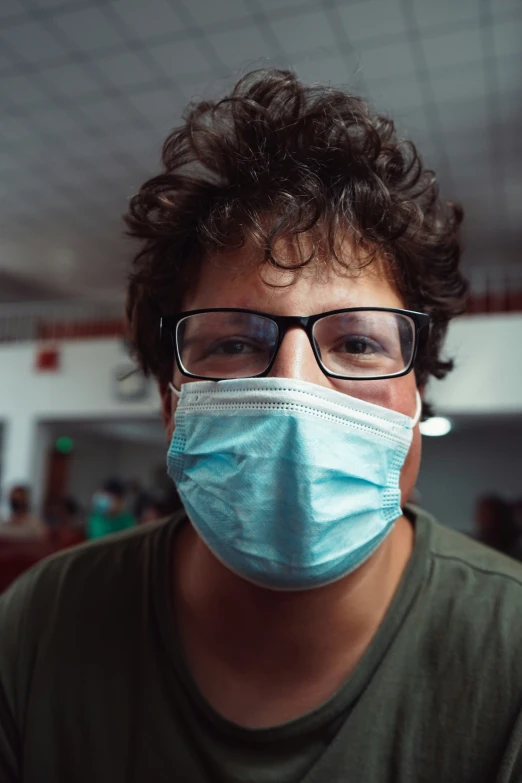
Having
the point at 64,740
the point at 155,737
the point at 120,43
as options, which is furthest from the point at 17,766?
the point at 120,43

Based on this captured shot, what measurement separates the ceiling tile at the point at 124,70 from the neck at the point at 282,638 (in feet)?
13.4

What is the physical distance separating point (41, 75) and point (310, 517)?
4.49 metres

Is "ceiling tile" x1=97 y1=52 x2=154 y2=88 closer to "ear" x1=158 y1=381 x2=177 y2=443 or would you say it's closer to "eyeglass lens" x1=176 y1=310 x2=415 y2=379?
"ear" x1=158 y1=381 x2=177 y2=443

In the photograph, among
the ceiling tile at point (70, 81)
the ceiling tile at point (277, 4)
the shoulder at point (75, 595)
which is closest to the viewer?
the shoulder at point (75, 595)

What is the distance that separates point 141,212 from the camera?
114 centimetres


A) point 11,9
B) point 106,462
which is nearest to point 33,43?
point 11,9

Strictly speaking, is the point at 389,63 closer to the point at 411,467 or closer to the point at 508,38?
the point at 508,38

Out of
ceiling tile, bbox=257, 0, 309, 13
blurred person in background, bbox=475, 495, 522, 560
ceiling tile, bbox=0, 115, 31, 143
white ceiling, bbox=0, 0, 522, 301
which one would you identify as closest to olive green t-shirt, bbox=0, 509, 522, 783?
white ceiling, bbox=0, 0, 522, 301

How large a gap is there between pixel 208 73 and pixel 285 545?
13.6 feet

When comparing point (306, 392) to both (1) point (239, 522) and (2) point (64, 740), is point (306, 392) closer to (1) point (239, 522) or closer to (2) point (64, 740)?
(1) point (239, 522)

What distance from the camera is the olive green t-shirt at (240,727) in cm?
82

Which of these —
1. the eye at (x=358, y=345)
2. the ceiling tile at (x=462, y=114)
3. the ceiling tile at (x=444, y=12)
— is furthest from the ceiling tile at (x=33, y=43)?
the eye at (x=358, y=345)

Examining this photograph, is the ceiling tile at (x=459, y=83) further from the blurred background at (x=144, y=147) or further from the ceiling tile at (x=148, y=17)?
the ceiling tile at (x=148, y=17)

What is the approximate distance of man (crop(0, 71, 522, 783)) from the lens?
0.85 m
